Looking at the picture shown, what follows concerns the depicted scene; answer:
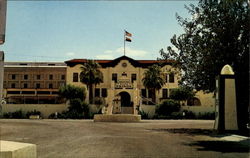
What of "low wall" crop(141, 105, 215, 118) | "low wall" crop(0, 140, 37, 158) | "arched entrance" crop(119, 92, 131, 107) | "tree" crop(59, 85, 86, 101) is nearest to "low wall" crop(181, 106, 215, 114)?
"low wall" crop(141, 105, 215, 118)

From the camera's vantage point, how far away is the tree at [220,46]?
757 inches

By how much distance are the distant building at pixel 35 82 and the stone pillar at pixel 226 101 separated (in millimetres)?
66034

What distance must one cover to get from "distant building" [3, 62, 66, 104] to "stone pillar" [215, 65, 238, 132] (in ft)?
217

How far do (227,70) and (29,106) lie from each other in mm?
47401

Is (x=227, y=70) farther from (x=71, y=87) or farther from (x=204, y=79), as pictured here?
(x=71, y=87)

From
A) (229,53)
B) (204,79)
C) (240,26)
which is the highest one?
(240,26)

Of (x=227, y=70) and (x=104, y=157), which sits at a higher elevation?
(x=227, y=70)

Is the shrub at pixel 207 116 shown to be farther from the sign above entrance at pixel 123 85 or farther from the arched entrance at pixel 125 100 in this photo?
the arched entrance at pixel 125 100

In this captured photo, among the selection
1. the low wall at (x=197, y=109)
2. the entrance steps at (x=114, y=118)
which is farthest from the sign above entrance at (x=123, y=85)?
the low wall at (x=197, y=109)

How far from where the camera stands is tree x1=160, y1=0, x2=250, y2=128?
19.2 meters

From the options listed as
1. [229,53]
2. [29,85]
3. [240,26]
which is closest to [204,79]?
[229,53]

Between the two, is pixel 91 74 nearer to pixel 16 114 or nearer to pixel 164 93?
pixel 16 114

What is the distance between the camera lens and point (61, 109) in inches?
2290

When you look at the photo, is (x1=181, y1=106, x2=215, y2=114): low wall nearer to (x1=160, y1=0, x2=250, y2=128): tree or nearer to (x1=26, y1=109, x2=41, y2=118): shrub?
(x1=26, y1=109, x2=41, y2=118): shrub
